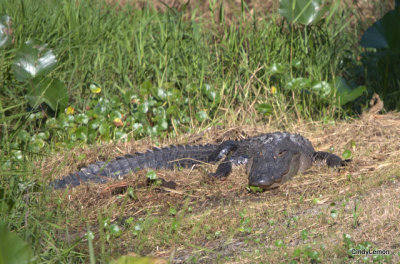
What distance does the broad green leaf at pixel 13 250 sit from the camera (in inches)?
78.0

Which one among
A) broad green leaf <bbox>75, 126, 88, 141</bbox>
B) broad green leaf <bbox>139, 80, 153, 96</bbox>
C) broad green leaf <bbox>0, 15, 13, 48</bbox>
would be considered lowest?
broad green leaf <bbox>75, 126, 88, 141</bbox>

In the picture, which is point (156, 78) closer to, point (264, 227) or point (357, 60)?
point (357, 60)

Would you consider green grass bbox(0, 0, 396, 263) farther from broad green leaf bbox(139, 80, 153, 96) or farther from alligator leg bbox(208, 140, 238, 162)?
alligator leg bbox(208, 140, 238, 162)

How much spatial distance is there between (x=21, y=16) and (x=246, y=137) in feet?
7.73

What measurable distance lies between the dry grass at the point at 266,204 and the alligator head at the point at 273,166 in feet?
0.26

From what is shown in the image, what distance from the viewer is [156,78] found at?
18.1ft

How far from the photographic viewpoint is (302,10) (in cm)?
524

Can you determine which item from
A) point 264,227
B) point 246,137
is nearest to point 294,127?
point 246,137

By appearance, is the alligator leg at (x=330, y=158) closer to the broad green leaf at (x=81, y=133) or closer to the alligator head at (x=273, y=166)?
the alligator head at (x=273, y=166)

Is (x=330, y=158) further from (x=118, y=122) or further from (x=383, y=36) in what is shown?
(x=118, y=122)

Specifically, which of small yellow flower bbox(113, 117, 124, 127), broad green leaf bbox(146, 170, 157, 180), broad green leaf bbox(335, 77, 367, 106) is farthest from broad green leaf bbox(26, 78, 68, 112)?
broad green leaf bbox(335, 77, 367, 106)

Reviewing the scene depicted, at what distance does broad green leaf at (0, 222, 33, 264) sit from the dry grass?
56 centimetres

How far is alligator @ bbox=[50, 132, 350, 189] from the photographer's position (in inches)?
152

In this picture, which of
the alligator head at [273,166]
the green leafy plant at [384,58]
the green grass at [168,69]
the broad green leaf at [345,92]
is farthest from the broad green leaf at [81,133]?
the green leafy plant at [384,58]
